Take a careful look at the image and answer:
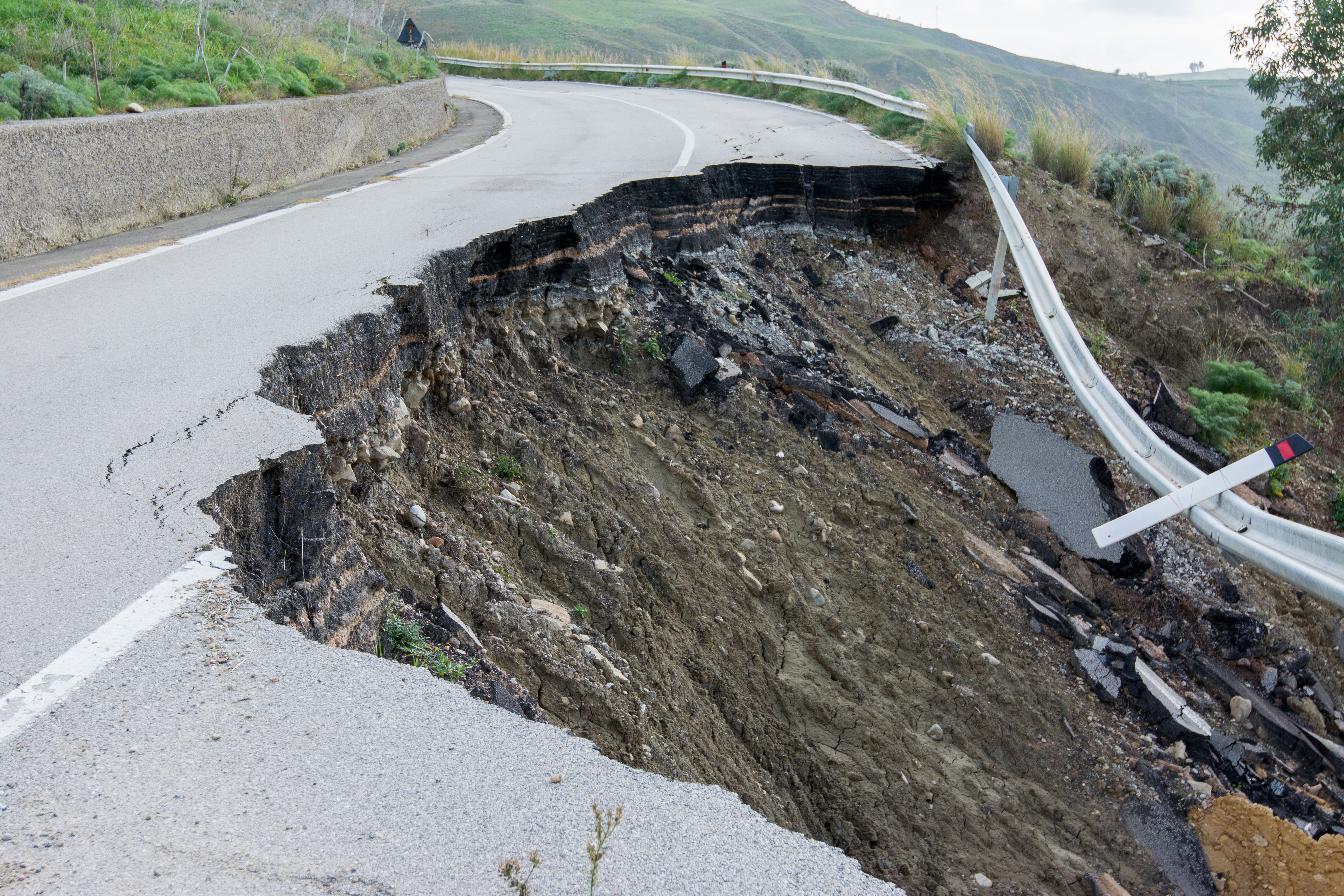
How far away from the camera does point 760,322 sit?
28.8ft

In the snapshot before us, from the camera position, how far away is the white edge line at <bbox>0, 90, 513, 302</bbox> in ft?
18.7

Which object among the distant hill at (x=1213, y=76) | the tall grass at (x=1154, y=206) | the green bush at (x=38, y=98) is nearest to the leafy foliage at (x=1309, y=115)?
the tall grass at (x=1154, y=206)

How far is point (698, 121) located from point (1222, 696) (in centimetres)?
1205

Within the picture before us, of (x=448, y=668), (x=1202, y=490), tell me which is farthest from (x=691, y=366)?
(x=448, y=668)

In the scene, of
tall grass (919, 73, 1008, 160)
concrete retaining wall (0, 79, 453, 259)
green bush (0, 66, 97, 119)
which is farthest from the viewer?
tall grass (919, 73, 1008, 160)

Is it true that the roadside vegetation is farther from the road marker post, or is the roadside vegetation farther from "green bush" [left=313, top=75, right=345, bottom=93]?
the road marker post

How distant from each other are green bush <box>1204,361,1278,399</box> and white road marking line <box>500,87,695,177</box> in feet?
23.6

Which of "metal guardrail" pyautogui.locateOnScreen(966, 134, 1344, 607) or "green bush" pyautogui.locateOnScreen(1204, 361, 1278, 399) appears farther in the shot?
"green bush" pyautogui.locateOnScreen(1204, 361, 1278, 399)

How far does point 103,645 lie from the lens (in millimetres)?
2592

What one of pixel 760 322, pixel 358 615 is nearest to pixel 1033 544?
pixel 760 322

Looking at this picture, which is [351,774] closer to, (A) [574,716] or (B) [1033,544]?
(A) [574,716]

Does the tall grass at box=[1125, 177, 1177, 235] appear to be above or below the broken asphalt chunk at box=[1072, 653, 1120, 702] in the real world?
above

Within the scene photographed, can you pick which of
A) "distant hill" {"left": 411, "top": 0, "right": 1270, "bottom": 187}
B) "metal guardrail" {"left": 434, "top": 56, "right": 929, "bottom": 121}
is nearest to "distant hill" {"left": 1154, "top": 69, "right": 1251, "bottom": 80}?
"distant hill" {"left": 411, "top": 0, "right": 1270, "bottom": 187}

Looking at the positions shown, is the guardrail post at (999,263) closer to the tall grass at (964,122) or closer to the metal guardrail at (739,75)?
the tall grass at (964,122)
